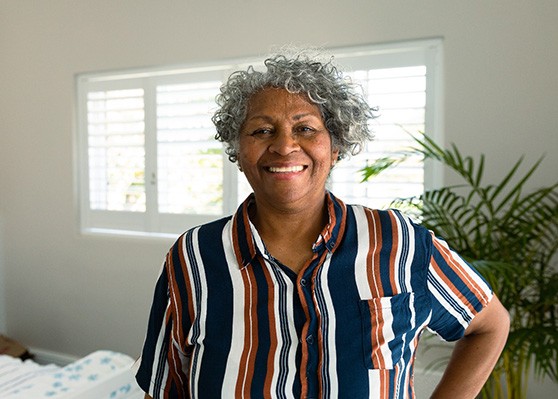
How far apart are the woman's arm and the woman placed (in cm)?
3

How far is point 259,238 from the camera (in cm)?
113

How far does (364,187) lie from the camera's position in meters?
3.01

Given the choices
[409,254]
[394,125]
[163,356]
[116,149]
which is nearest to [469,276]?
[409,254]

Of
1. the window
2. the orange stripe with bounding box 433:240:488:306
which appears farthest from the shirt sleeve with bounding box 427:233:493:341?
the window

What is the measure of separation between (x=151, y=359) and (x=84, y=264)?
288cm

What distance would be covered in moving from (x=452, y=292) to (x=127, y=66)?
9.52 ft

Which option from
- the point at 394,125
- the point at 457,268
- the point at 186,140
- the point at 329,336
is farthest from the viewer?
the point at 186,140

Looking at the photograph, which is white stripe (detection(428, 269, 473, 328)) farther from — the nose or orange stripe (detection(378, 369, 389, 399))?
the nose

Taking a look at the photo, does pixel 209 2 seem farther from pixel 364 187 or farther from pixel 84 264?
pixel 84 264

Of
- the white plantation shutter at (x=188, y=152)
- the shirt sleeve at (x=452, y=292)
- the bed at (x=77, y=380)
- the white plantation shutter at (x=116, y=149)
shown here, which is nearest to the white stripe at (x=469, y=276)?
the shirt sleeve at (x=452, y=292)

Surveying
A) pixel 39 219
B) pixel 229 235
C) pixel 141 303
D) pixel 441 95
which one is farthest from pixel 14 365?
pixel 441 95

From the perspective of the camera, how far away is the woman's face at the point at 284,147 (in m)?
1.09

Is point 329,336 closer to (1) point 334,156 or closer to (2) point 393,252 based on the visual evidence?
(2) point 393,252

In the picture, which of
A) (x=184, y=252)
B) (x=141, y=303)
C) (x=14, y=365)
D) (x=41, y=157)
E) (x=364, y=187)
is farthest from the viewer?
(x=41, y=157)
